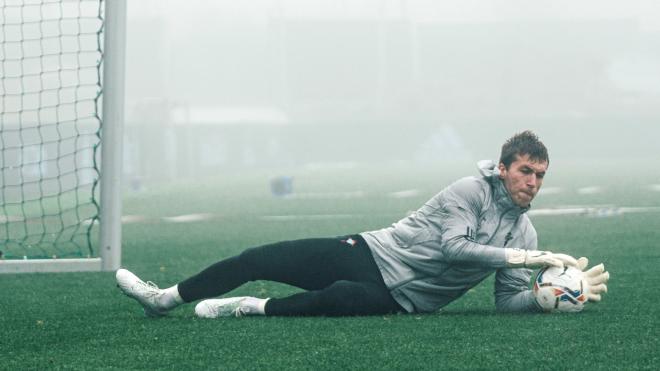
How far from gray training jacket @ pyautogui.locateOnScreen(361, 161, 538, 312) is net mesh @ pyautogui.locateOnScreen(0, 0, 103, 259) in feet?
10.2

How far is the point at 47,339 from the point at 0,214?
42.3ft

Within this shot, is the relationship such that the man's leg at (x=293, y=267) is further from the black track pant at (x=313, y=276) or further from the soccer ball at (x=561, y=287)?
the soccer ball at (x=561, y=287)

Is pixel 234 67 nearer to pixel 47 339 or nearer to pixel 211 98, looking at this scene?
pixel 211 98

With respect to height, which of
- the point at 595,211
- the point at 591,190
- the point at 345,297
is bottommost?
the point at 591,190

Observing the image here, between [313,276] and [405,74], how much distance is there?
7615cm

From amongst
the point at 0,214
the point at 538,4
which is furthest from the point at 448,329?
the point at 538,4

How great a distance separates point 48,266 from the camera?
310 inches

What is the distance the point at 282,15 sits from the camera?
270 ft

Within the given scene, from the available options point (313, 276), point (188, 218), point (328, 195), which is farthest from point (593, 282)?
point (328, 195)

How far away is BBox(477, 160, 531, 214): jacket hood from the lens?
18.1 ft

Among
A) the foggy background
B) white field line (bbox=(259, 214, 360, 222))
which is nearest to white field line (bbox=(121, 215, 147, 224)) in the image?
white field line (bbox=(259, 214, 360, 222))

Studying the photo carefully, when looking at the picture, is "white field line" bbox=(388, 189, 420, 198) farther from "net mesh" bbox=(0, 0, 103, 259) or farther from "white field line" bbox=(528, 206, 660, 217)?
"net mesh" bbox=(0, 0, 103, 259)

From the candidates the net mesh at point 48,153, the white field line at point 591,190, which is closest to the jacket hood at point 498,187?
the net mesh at point 48,153

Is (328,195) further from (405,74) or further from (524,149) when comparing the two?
(405,74)
